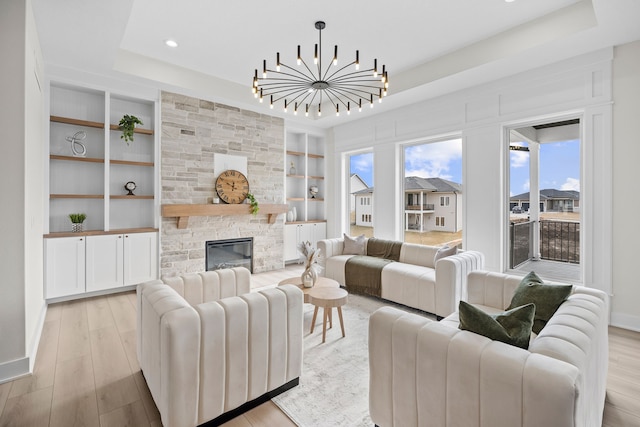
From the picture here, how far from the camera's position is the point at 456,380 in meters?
1.31

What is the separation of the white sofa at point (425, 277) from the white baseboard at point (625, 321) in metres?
1.32

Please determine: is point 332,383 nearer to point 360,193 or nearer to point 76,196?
point 76,196

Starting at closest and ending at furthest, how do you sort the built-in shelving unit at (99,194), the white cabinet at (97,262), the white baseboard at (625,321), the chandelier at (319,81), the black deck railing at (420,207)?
the white baseboard at (625,321), the chandelier at (319,81), the white cabinet at (97,262), the built-in shelving unit at (99,194), the black deck railing at (420,207)

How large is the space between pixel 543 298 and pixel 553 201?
248 centimetres

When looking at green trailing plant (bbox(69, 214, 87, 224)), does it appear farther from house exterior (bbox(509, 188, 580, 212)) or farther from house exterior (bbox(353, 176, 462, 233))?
house exterior (bbox(509, 188, 580, 212))

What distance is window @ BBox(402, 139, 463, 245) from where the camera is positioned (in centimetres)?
471

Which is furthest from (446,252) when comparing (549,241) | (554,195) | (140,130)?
(140,130)

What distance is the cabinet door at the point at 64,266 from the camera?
Answer: 12.2ft

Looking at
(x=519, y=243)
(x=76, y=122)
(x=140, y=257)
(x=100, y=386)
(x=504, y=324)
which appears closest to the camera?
(x=504, y=324)

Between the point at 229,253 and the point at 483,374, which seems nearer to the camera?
the point at 483,374

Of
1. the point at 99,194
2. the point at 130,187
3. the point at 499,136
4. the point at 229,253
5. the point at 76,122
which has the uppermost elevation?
the point at 76,122

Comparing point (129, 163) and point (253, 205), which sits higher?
point (129, 163)

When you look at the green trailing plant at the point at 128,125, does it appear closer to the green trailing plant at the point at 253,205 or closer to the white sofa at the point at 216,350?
the green trailing plant at the point at 253,205

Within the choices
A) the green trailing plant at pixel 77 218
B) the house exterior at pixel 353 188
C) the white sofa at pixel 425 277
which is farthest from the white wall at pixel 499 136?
the green trailing plant at pixel 77 218
